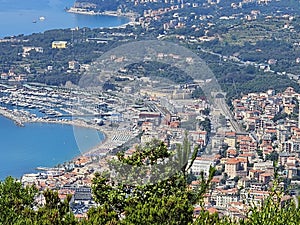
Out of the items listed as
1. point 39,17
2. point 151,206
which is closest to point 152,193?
point 151,206

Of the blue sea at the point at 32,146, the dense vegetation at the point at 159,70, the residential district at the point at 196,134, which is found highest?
the dense vegetation at the point at 159,70

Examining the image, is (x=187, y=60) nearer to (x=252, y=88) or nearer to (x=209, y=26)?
(x=252, y=88)

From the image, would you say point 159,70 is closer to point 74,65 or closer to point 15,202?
point 15,202

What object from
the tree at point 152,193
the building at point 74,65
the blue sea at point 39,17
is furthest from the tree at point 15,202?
the blue sea at point 39,17

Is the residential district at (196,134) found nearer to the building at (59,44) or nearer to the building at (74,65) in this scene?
the building at (74,65)

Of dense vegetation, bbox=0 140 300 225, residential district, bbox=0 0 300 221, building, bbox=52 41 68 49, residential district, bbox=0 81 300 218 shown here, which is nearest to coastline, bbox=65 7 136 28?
residential district, bbox=0 0 300 221

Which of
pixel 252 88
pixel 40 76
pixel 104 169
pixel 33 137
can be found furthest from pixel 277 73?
pixel 104 169
